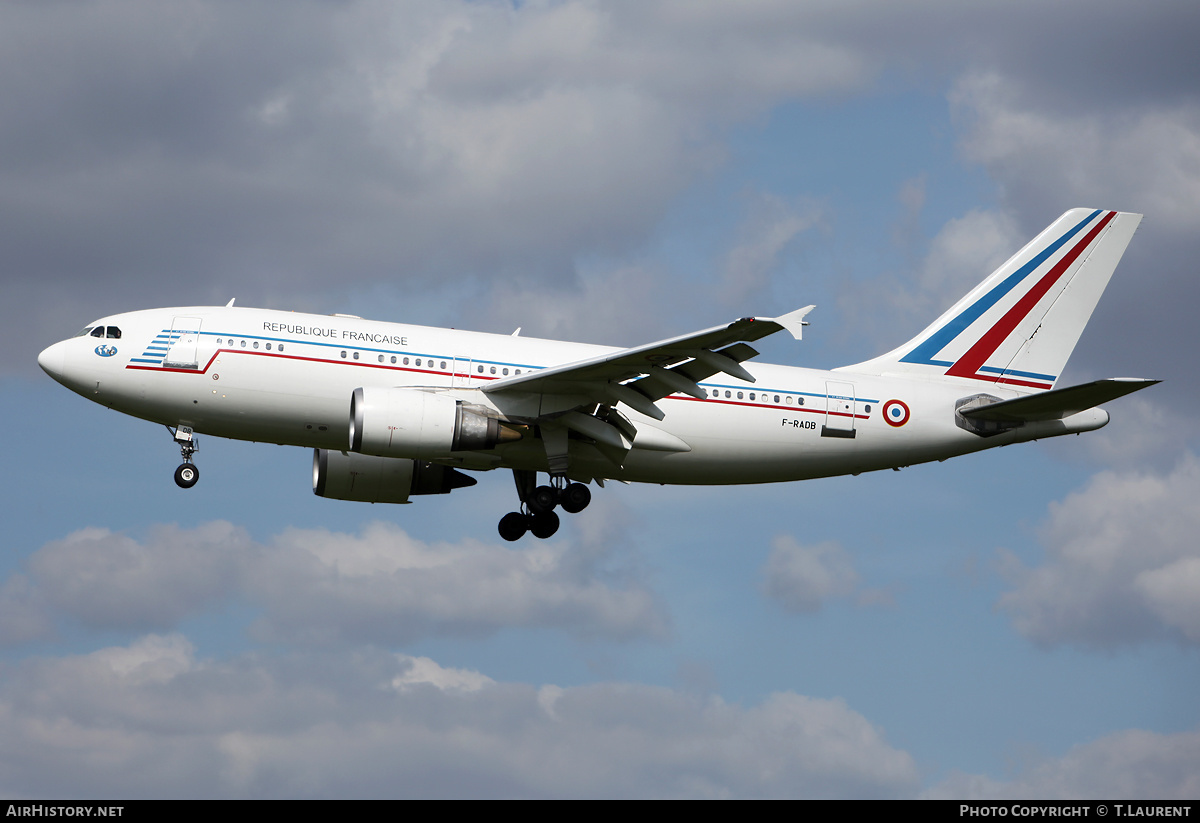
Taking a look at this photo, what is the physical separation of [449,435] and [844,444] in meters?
10.8

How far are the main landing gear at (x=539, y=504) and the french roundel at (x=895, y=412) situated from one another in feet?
27.1

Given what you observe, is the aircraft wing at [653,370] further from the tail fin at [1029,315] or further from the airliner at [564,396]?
the tail fin at [1029,315]

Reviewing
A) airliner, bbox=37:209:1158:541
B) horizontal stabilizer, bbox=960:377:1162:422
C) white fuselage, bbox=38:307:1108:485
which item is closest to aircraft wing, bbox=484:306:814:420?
airliner, bbox=37:209:1158:541

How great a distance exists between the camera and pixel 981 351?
38.2 metres

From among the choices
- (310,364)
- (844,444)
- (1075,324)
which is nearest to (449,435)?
(310,364)

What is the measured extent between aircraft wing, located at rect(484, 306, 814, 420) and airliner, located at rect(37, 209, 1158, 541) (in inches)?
2.2

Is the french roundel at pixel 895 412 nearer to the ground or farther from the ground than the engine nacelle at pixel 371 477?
farther from the ground

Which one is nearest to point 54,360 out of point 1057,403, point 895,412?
point 895,412

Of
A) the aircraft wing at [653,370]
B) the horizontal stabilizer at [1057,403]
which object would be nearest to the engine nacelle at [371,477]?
the aircraft wing at [653,370]

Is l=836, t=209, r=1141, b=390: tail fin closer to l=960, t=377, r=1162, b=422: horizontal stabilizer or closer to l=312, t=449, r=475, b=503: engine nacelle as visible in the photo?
l=960, t=377, r=1162, b=422: horizontal stabilizer

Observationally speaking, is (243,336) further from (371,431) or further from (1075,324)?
Answer: (1075,324)

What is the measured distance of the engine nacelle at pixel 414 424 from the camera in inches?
1203

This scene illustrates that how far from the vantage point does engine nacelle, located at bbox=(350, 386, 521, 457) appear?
1203 inches

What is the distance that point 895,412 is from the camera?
35562mm
